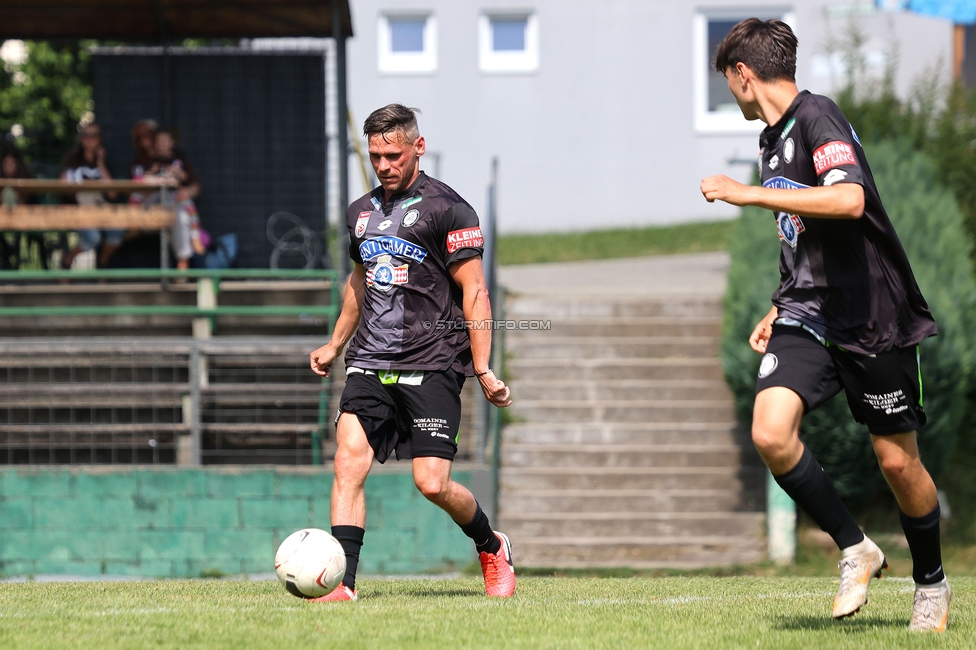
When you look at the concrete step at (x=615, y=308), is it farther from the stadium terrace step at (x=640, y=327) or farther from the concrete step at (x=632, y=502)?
the concrete step at (x=632, y=502)

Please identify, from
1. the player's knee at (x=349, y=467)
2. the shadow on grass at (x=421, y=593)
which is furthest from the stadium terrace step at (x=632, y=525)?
the player's knee at (x=349, y=467)

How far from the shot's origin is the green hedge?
9.46m

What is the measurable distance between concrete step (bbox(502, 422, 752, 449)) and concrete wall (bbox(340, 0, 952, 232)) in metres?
10.5

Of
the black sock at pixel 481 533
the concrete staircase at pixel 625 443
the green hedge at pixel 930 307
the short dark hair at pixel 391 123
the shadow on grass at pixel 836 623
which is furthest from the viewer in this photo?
the concrete staircase at pixel 625 443

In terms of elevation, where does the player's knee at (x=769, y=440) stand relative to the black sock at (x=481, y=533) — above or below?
above

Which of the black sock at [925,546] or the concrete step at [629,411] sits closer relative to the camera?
the black sock at [925,546]

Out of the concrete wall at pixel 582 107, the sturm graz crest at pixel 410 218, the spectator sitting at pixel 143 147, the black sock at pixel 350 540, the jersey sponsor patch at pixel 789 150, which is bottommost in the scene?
the black sock at pixel 350 540

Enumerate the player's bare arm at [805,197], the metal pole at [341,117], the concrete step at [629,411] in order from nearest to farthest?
the player's bare arm at [805,197], the concrete step at [629,411], the metal pole at [341,117]

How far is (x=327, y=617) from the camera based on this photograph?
433 centimetres

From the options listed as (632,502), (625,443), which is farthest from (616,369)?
(632,502)

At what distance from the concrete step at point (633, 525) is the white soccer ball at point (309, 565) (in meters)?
5.15

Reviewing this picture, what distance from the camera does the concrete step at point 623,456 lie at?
10.6 meters

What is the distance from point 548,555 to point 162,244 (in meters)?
4.88

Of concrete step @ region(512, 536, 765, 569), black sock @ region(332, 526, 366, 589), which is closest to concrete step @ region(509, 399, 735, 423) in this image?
concrete step @ region(512, 536, 765, 569)
